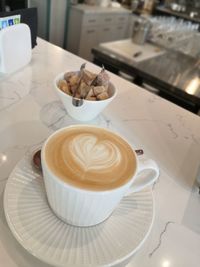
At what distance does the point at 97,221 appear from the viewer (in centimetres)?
40

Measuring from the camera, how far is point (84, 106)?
61 cm

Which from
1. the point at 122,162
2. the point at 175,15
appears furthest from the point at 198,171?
the point at 175,15

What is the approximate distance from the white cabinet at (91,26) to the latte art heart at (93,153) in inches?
91.7

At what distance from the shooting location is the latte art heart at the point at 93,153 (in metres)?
0.38

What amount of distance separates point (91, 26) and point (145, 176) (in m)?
2.47

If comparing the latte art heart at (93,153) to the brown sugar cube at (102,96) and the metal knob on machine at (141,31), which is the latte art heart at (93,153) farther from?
the metal knob on machine at (141,31)

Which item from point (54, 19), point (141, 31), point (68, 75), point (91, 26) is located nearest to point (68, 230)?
point (68, 75)

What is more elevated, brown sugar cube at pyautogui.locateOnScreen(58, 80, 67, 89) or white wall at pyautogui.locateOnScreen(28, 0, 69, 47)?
brown sugar cube at pyautogui.locateOnScreen(58, 80, 67, 89)

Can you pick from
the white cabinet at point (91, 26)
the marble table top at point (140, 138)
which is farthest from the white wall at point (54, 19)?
the marble table top at point (140, 138)

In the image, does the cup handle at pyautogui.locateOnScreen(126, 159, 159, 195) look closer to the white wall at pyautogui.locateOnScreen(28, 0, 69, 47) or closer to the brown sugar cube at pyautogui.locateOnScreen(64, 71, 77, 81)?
the brown sugar cube at pyautogui.locateOnScreen(64, 71, 77, 81)

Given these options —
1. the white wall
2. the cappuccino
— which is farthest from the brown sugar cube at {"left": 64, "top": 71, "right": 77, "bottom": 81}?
the white wall

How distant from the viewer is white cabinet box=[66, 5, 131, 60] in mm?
2498

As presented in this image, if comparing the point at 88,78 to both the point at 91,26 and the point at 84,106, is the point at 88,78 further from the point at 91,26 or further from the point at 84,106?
the point at 91,26

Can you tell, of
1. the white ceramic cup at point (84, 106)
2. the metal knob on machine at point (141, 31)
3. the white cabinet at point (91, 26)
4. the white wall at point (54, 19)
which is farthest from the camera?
the white cabinet at point (91, 26)
